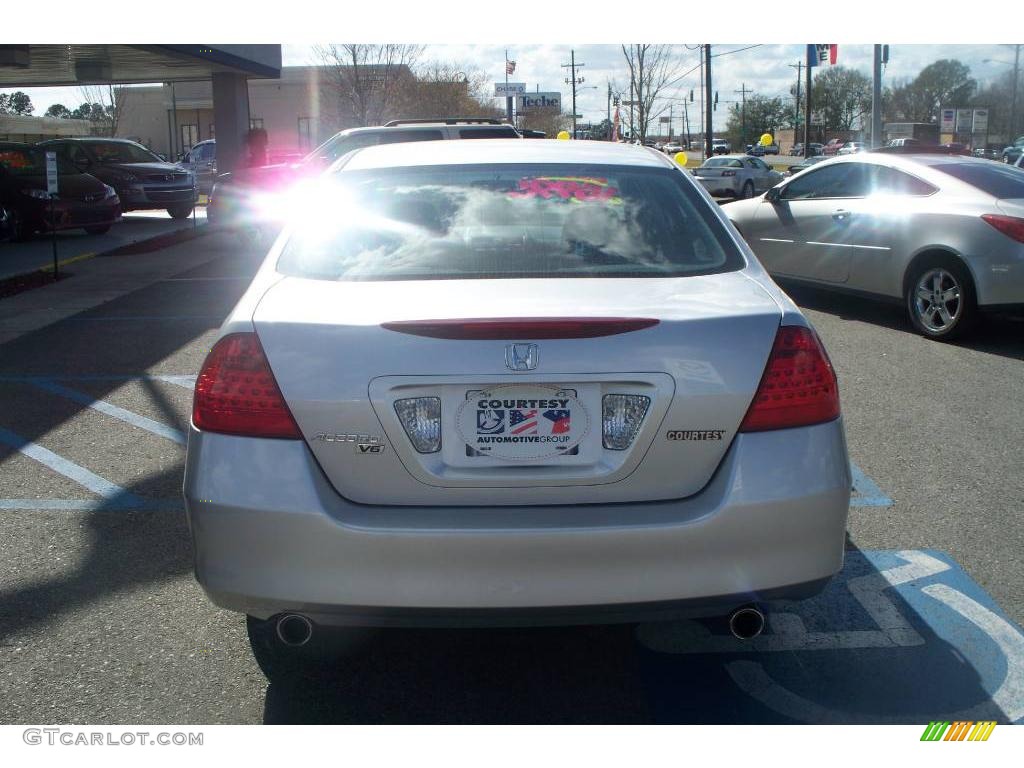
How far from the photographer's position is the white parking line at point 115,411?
627 centimetres

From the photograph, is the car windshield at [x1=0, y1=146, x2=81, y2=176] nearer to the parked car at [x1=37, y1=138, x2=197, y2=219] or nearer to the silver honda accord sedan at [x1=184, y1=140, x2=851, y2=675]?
the parked car at [x1=37, y1=138, x2=197, y2=219]

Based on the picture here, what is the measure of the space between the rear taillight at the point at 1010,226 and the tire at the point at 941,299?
16.2 inches

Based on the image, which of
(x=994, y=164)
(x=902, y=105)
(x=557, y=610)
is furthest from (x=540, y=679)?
(x=902, y=105)

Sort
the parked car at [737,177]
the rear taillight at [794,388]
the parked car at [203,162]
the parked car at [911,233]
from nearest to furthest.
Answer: the rear taillight at [794,388], the parked car at [911,233], the parked car at [737,177], the parked car at [203,162]

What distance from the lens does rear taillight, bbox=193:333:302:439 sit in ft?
9.41

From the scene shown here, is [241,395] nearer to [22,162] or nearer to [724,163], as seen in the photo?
[22,162]

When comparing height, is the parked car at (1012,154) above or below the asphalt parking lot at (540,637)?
above

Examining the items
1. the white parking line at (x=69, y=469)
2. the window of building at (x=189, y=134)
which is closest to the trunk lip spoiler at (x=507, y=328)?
the white parking line at (x=69, y=469)

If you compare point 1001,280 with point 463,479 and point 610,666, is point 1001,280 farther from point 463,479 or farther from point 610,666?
point 463,479

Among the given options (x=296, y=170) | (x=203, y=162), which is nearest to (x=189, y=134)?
(x=203, y=162)

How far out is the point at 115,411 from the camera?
6.83 m

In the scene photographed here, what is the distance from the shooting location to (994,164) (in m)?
9.29
